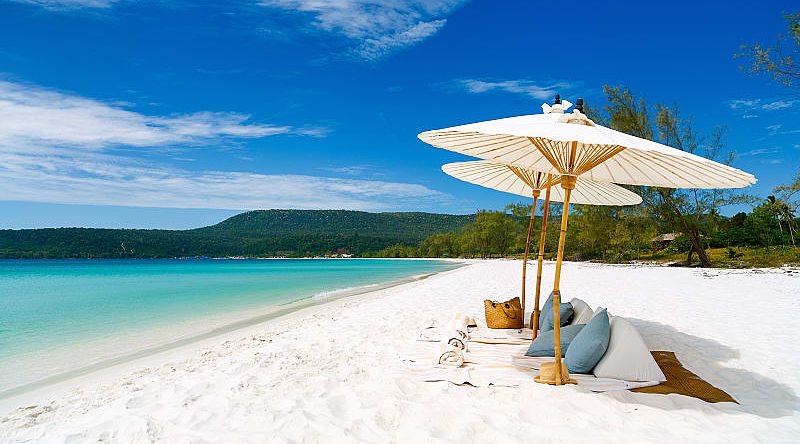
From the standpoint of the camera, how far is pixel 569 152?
422 cm

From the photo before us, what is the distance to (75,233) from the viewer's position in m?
68.2

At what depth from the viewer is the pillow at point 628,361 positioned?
393cm

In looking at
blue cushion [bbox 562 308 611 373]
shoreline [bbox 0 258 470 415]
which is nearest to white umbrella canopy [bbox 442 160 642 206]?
blue cushion [bbox 562 308 611 373]

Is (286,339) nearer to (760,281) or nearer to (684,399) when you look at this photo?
(684,399)

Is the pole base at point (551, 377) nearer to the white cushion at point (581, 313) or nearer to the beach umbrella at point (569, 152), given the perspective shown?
the beach umbrella at point (569, 152)

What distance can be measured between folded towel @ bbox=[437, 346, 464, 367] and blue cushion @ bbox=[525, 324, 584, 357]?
2.64 ft

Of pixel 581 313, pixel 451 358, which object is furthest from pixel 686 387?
pixel 451 358

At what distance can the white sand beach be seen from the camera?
297 centimetres

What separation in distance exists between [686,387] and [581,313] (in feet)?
4.62

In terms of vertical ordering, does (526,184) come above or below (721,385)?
above

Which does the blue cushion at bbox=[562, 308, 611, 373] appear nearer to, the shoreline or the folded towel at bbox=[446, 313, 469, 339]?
the folded towel at bbox=[446, 313, 469, 339]

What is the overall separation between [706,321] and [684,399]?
4228 mm

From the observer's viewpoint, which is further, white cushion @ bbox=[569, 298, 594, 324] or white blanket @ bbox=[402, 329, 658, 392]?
white cushion @ bbox=[569, 298, 594, 324]

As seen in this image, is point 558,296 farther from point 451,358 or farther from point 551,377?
point 451,358
